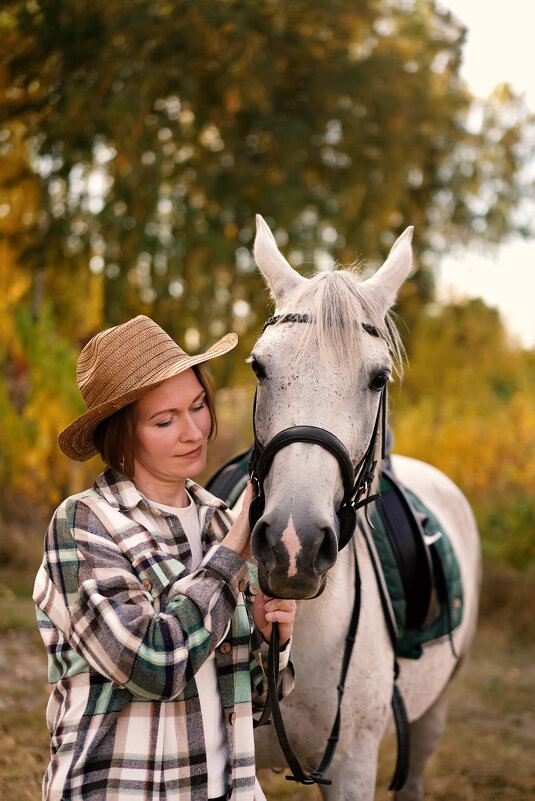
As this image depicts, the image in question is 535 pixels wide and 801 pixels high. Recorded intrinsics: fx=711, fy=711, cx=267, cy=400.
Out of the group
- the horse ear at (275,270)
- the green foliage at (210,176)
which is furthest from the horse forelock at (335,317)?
the green foliage at (210,176)

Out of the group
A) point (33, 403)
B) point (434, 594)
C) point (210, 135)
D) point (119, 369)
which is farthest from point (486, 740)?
point (210, 135)

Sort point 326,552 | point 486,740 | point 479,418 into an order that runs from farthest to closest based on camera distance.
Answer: point 479,418 → point 486,740 → point 326,552

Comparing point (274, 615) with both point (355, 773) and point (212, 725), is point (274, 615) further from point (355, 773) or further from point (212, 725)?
point (355, 773)

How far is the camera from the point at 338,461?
60.2 inches

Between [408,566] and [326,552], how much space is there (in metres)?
Result: 1.11

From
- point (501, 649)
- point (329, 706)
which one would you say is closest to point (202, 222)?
point (501, 649)

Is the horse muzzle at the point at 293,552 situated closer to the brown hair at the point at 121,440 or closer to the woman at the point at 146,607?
the woman at the point at 146,607

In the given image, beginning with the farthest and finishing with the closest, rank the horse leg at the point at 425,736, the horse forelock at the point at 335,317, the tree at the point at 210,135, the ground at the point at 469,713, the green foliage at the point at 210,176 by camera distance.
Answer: the tree at the point at 210,135
the green foliage at the point at 210,176
the ground at the point at 469,713
the horse leg at the point at 425,736
the horse forelock at the point at 335,317

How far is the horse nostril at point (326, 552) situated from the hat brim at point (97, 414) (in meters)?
0.46

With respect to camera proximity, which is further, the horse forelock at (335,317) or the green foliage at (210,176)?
the green foliage at (210,176)

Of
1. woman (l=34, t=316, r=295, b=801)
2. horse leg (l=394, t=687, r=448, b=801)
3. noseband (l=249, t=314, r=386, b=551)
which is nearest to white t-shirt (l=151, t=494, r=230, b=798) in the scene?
woman (l=34, t=316, r=295, b=801)

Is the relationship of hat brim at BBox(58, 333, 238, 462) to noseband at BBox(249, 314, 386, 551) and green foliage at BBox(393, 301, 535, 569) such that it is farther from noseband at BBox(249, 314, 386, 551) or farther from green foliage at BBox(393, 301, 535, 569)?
green foliage at BBox(393, 301, 535, 569)

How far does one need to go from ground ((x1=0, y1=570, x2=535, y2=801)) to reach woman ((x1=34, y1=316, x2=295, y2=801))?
2021 millimetres

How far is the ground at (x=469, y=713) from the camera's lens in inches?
141
